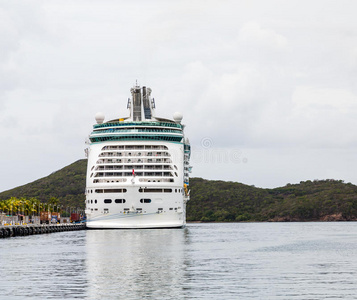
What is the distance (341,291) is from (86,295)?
13889mm

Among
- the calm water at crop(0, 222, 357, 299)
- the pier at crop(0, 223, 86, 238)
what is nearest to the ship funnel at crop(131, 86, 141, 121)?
the pier at crop(0, 223, 86, 238)

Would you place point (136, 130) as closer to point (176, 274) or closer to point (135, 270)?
point (135, 270)

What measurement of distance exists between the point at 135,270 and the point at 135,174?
219 ft

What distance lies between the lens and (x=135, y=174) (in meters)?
117

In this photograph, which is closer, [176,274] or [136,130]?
[176,274]

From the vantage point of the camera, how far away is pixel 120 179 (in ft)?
384

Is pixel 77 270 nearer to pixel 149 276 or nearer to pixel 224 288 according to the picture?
pixel 149 276

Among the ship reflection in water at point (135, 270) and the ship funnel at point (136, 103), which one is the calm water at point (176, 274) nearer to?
the ship reflection in water at point (135, 270)

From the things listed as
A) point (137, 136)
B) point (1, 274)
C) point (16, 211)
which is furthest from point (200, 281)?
point (16, 211)

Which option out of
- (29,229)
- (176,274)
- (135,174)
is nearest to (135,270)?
(176,274)

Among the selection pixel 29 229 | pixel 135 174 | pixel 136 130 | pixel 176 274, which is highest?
pixel 136 130

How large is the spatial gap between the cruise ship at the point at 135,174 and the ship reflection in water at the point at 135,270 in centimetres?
3224

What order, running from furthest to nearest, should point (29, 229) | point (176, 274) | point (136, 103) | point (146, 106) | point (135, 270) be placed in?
1. point (146, 106)
2. point (136, 103)
3. point (29, 229)
4. point (135, 270)
5. point (176, 274)

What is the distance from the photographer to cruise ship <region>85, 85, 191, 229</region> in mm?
112938
